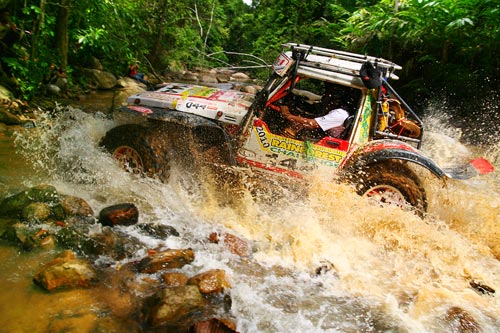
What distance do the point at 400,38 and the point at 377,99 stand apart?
6.32m

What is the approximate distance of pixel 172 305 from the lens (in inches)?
108

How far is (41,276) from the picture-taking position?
2830mm

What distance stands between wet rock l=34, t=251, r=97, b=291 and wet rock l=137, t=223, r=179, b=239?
2.85ft

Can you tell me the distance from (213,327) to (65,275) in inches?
47.3

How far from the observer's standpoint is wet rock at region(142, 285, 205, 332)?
2.67 metres

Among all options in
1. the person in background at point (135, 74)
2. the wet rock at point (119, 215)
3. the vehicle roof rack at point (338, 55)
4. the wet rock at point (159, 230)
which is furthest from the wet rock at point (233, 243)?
the person in background at point (135, 74)

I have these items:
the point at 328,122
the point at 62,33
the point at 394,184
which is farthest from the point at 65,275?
the point at 62,33

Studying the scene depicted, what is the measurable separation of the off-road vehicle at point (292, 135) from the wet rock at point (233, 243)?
35.8 inches

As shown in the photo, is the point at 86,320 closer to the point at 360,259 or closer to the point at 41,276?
the point at 41,276

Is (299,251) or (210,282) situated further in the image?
(299,251)

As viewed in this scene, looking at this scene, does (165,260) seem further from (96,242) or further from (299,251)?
(299,251)

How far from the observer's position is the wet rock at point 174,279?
3133 mm

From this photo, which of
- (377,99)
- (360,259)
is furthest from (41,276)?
(377,99)

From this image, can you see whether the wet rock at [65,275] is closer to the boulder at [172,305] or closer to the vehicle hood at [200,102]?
the boulder at [172,305]
